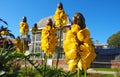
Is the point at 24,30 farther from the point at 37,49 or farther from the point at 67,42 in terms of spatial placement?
the point at 37,49

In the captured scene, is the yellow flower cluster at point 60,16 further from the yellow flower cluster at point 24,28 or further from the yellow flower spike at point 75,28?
the yellow flower spike at point 75,28

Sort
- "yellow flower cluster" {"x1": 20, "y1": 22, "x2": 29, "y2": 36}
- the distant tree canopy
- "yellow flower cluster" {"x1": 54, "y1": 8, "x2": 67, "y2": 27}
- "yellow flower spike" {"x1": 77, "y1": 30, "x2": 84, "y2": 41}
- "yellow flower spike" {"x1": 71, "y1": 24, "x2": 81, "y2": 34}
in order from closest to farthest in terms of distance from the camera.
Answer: "yellow flower spike" {"x1": 77, "y1": 30, "x2": 84, "y2": 41} < "yellow flower spike" {"x1": 71, "y1": 24, "x2": 81, "y2": 34} < "yellow flower cluster" {"x1": 54, "y1": 8, "x2": 67, "y2": 27} < "yellow flower cluster" {"x1": 20, "y1": 22, "x2": 29, "y2": 36} < the distant tree canopy

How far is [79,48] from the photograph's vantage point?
130 inches

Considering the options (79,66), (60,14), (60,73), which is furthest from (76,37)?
(60,14)

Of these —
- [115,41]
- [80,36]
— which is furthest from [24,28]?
[115,41]

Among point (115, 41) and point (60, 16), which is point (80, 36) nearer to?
point (60, 16)

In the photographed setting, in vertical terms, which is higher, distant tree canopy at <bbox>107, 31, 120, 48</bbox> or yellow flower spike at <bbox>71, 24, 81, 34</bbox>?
distant tree canopy at <bbox>107, 31, 120, 48</bbox>

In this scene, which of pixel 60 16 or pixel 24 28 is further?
pixel 24 28

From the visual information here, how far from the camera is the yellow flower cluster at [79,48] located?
3254 mm

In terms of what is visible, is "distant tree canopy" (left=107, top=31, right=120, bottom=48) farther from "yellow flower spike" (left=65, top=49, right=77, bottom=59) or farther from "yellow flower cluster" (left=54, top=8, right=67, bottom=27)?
"yellow flower spike" (left=65, top=49, right=77, bottom=59)

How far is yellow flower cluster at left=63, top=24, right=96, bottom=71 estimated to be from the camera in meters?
3.25

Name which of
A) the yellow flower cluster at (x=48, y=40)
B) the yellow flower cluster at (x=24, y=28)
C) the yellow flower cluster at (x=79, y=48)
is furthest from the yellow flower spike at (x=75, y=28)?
the yellow flower cluster at (x=24, y=28)

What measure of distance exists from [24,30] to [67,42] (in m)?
6.93

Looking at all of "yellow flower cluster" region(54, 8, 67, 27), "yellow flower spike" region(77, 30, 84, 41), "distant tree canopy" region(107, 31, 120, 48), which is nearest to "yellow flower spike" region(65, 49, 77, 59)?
"yellow flower spike" region(77, 30, 84, 41)
